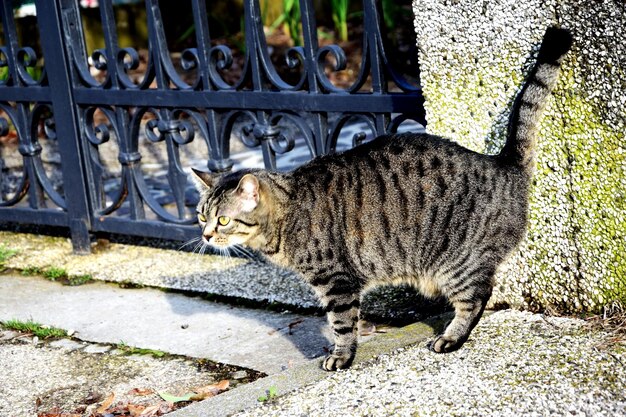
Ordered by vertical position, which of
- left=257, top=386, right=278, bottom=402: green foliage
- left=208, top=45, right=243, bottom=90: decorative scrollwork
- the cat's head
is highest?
left=208, top=45, right=243, bottom=90: decorative scrollwork

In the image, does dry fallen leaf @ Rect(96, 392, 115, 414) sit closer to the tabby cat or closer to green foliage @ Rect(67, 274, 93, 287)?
the tabby cat

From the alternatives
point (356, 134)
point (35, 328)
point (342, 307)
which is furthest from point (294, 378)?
point (35, 328)

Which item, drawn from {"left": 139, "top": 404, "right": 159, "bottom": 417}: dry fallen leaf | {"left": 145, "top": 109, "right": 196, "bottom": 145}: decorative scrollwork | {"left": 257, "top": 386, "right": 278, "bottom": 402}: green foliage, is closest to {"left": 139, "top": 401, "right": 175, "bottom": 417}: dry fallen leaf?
{"left": 139, "top": 404, "right": 159, "bottom": 417}: dry fallen leaf

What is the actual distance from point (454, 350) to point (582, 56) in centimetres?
113

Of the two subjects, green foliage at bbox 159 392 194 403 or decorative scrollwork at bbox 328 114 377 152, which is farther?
decorative scrollwork at bbox 328 114 377 152

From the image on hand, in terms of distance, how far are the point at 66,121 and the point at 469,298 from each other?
2.75 m

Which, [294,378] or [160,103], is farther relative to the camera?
[160,103]

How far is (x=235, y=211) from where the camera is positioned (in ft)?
11.5

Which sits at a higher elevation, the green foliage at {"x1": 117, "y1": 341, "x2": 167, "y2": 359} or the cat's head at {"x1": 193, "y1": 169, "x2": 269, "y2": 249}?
the cat's head at {"x1": 193, "y1": 169, "x2": 269, "y2": 249}

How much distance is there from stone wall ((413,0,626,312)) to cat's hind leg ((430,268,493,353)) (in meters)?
0.22

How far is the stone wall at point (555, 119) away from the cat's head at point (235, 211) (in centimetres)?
79

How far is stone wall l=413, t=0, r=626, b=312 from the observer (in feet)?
10.2

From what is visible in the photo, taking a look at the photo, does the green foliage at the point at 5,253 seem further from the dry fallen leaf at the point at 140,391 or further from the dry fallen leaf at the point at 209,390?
the dry fallen leaf at the point at 209,390

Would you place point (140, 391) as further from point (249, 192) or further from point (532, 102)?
point (532, 102)
